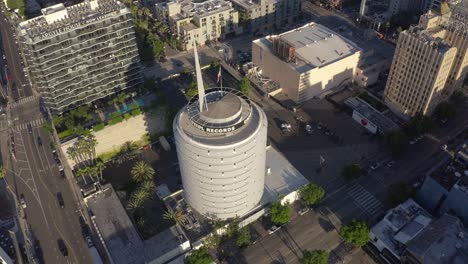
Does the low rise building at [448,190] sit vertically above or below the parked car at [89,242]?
above

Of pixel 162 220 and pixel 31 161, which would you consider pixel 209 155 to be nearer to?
pixel 162 220

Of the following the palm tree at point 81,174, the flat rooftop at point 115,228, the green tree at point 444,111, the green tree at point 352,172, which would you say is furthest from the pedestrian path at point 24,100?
the green tree at point 444,111

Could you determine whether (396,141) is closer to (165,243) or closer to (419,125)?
(419,125)

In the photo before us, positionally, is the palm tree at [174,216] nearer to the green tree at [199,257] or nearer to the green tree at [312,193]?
the green tree at [199,257]

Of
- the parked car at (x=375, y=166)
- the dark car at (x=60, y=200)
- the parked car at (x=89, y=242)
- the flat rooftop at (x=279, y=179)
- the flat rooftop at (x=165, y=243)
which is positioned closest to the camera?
the flat rooftop at (x=165, y=243)

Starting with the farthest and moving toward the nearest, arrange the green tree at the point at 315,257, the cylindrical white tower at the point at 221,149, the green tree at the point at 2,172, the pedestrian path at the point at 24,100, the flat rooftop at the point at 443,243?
the pedestrian path at the point at 24,100, the green tree at the point at 2,172, the green tree at the point at 315,257, the flat rooftop at the point at 443,243, the cylindrical white tower at the point at 221,149

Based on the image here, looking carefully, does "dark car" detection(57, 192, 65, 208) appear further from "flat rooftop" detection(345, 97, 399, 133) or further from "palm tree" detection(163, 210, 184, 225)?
"flat rooftop" detection(345, 97, 399, 133)
